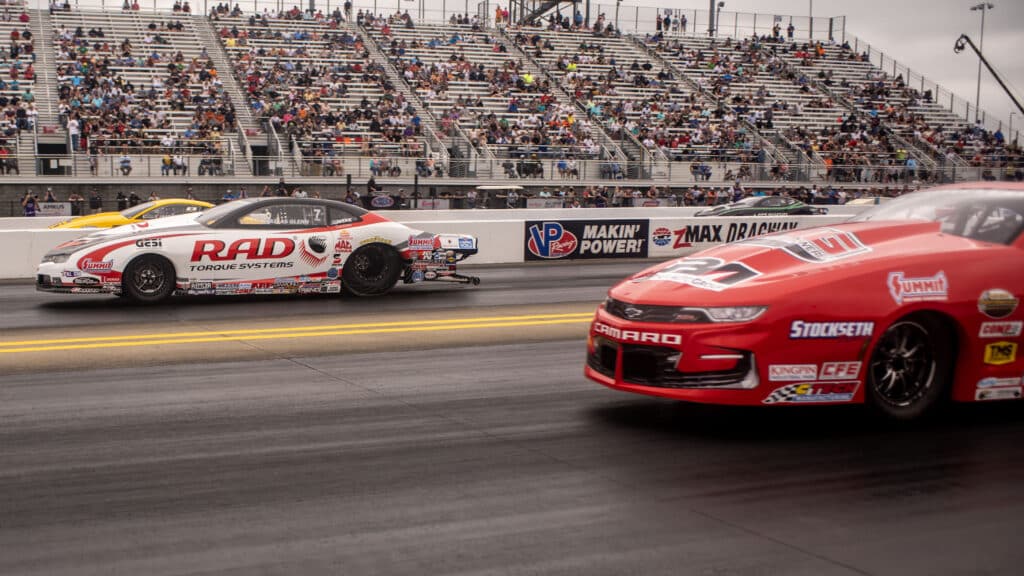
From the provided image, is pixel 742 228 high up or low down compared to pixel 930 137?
down

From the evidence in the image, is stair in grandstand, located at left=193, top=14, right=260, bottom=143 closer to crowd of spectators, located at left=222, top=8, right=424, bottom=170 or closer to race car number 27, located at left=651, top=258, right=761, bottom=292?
crowd of spectators, located at left=222, top=8, right=424, bottom=170

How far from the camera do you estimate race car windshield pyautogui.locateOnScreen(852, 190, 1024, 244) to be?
268 inches

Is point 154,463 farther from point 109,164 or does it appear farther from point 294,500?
point 109,164

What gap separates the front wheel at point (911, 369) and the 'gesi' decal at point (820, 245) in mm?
561

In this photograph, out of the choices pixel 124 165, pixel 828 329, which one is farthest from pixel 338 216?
pixel 124 165

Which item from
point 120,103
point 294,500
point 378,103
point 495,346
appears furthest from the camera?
point 378,103

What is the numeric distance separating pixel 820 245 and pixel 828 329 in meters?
0.72

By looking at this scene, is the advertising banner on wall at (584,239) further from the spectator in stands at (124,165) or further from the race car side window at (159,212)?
the spectator in stands at (124,165)

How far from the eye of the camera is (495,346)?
1001cm

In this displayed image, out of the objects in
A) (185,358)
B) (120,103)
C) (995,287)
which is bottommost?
(185,358)

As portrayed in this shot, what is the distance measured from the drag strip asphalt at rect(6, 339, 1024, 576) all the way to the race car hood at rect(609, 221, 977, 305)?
2.82ft

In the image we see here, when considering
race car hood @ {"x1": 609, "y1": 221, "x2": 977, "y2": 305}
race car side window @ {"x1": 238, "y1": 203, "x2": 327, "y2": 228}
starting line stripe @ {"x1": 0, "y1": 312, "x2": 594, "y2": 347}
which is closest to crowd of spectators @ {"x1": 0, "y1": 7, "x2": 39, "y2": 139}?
Result: race car side window @ {"x1": 238, "y1": 203, "x2": 327, "y2": 228}

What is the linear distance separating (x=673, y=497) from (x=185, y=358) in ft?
17.6

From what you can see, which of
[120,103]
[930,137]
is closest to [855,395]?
[120,103]
